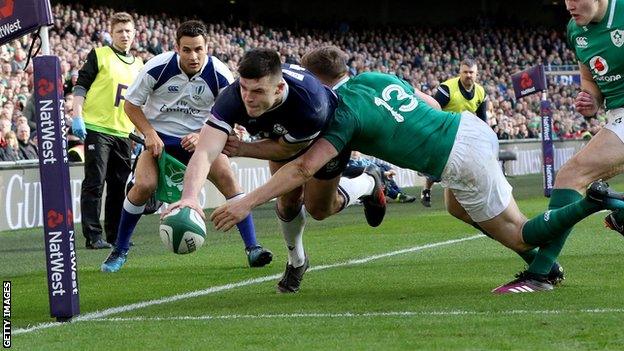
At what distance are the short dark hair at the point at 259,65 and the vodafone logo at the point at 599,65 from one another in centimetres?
257

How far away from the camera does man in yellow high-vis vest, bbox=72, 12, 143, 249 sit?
13086mm

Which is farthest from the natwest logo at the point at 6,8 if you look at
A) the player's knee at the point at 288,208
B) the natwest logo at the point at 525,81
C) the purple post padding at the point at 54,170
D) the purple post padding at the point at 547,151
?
the natwest logo at the point at 525,81

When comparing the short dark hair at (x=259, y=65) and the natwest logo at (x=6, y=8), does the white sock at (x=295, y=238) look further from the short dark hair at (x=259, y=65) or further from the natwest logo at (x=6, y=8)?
the natwest logo at (x=6, y=8)

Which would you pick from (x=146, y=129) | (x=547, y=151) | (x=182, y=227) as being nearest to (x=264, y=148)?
(x=182, y=227)

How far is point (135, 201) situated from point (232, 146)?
11.4 ft

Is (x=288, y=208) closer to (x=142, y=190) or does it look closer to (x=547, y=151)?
(x=142, y=190)

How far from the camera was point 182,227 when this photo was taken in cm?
692

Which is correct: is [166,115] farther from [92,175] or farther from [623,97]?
[623,97]

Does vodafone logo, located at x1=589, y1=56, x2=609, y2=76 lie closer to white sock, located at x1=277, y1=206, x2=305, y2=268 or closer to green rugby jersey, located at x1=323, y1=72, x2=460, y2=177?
green rugby jersey, located at x1=323, y1=72, x2=460, y2=177

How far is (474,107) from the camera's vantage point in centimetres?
1806

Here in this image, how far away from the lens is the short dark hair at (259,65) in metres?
6.96

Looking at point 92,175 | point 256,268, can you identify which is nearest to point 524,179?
point 92,175

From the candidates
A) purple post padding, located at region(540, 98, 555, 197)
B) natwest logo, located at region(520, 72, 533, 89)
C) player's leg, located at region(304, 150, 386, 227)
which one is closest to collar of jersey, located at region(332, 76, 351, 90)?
player's leg, located at region(304, 150, 386, 227)

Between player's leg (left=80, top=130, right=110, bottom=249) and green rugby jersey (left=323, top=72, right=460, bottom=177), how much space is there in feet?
19.1
